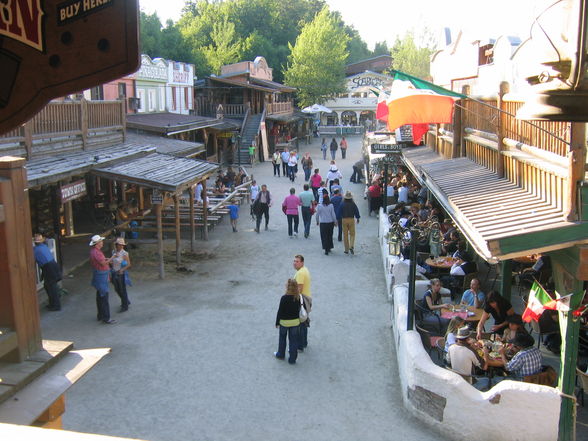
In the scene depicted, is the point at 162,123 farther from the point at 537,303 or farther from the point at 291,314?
the point at 537,303

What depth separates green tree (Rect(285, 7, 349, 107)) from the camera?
54.8 meters

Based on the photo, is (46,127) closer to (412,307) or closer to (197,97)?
(412,307)

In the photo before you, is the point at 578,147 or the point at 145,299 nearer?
the point at 578,147

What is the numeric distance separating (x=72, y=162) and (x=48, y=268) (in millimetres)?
2438

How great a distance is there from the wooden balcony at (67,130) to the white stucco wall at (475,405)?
752cm

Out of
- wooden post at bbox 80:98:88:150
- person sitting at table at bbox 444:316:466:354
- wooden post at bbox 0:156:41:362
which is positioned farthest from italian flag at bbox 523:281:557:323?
wooden post at bbox 80:98:88:150

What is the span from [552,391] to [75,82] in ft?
19.6

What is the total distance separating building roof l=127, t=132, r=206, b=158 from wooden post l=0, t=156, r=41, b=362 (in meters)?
16.3

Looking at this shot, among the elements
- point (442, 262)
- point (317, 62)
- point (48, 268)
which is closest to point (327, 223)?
point (442, 262)

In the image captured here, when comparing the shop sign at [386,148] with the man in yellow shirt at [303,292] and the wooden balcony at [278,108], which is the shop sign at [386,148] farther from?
the wooden balcony at [278,108]

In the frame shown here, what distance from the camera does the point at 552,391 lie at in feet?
21.1

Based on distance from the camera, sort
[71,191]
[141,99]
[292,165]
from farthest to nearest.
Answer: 1. [292,165]
2. [141,99]
3. [71,191]

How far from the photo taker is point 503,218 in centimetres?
648

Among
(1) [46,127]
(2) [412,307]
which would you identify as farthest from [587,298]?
(1) [46,127]
